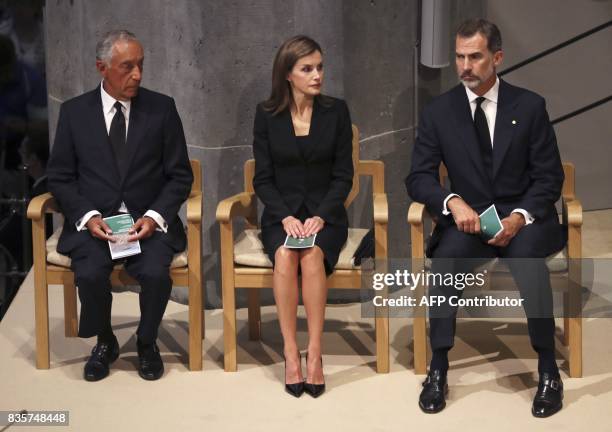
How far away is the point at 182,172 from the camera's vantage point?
5898 millimetres

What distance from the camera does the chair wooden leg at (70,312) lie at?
625 centimetres

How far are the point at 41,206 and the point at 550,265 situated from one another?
7.14 feet

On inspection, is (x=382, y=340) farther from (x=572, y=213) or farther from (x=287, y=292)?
(x=572, y=213)

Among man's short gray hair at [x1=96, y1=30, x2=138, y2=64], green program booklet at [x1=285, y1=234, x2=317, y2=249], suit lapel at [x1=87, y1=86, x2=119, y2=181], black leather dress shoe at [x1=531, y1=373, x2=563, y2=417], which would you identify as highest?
man's short gray hair at [x1=96, y1=30, x2=138, y2=64]

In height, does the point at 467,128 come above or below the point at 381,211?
above

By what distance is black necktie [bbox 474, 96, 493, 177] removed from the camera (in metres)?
5.65

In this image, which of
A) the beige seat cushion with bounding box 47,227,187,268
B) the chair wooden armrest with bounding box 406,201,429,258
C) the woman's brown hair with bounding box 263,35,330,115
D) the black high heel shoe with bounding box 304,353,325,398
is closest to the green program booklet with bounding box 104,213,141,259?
the beige seat cushion with bounding box 47,227,187,268

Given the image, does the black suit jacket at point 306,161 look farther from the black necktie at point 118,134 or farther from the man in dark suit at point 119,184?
the black necktie at point 118,134

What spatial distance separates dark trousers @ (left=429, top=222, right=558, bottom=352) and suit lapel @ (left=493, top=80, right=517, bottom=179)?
32 cm

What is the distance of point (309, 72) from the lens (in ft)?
18.9

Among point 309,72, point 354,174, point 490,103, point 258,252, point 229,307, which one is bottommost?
point 229,307

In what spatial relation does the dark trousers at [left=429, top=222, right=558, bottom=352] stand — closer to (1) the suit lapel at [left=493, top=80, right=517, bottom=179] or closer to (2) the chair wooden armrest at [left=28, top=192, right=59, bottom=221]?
(1) the suit lapel at [left=493, top=80, right=517, bottom=179]

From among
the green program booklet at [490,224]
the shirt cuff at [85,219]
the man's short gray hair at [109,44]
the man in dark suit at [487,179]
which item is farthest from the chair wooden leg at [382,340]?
the man's short gray hair at [109,44]

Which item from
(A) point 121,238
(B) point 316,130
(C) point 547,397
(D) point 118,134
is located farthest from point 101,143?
(C) point 547,397
